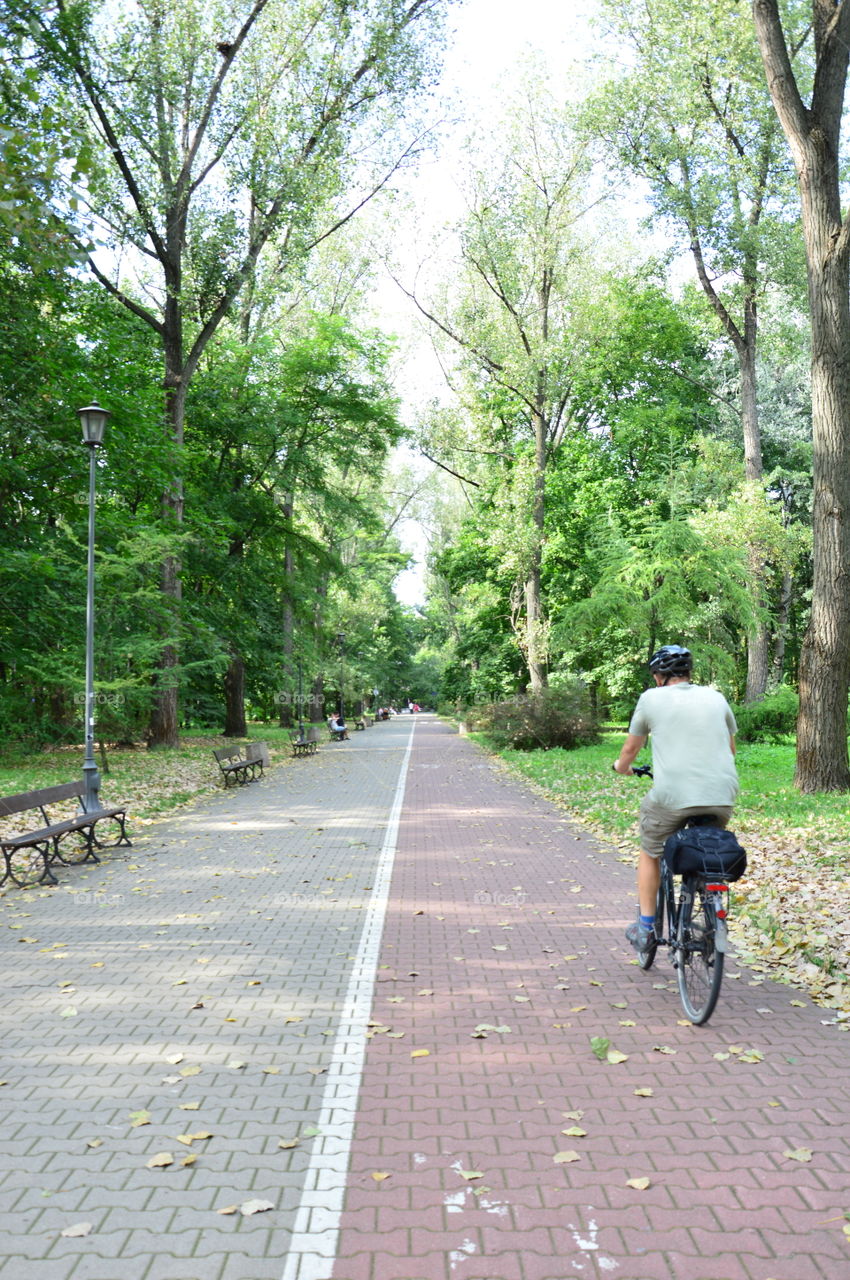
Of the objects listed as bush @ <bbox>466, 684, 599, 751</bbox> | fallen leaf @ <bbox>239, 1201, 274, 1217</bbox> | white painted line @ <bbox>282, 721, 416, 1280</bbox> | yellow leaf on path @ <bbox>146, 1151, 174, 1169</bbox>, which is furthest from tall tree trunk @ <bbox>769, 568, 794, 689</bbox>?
fallen leaf @ <bbox>239, 1201, 274, 1217</bbox>

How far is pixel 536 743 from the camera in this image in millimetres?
25938

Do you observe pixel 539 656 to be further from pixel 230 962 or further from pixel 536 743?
pixel 230 962

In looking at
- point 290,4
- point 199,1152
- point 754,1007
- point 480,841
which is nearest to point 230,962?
point 199,1152

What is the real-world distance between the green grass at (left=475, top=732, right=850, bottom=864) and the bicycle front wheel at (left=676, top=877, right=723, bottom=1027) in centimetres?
454

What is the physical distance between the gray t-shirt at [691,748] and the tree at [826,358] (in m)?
8.17

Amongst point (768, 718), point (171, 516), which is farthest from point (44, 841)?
point (768, 718)

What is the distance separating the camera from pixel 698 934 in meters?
5.22

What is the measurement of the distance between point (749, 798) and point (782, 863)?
4.11 m

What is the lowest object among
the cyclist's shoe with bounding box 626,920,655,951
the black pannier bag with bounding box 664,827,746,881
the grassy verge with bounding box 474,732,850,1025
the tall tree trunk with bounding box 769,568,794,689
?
the grassy verge with bounding box 474,732,850,1025

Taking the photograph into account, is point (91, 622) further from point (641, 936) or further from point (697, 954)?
point (697, 954)

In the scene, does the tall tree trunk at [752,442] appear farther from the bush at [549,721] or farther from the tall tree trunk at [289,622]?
the tall tree trunk at [289,622]

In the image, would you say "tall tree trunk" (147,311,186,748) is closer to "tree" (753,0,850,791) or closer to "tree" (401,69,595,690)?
"tree" (401,69,595,690)

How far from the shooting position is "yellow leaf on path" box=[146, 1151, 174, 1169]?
3703mm

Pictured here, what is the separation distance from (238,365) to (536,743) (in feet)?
48.0
